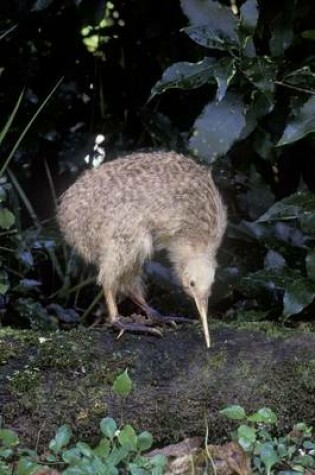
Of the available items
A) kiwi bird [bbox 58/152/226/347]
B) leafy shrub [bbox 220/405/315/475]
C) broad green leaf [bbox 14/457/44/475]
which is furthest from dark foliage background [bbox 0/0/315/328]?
broad green leaf [bbox 14/457/44/475]

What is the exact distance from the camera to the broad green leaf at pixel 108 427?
358 centimetres

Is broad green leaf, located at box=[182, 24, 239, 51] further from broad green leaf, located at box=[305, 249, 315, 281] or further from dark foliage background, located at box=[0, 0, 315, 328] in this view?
broad green leaf, located at box=[305, 249, 315, 281]

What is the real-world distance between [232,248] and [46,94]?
1.38m

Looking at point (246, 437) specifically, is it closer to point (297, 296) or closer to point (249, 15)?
point (297, 296)

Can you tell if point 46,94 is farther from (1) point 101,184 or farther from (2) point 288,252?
(2) point 288,252

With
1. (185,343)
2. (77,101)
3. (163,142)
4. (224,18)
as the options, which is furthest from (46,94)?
(185,343)

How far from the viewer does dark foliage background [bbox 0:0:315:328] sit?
439cm

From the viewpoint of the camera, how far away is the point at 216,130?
14.3 feet

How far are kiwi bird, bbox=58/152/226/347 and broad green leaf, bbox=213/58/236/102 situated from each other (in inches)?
22.7

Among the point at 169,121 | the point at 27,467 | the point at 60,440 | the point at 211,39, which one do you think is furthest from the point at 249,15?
the point at 27,467

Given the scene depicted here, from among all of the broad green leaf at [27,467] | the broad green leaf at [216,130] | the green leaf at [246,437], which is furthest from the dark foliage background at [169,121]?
the broad green leaf at [27,467]

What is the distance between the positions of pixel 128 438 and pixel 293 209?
1.45 meters

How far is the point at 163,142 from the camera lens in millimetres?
5609

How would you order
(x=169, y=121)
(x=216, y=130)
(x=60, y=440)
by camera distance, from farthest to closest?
(x=169, y=121) → (x=216, y=130) → (x=60, y=440)
